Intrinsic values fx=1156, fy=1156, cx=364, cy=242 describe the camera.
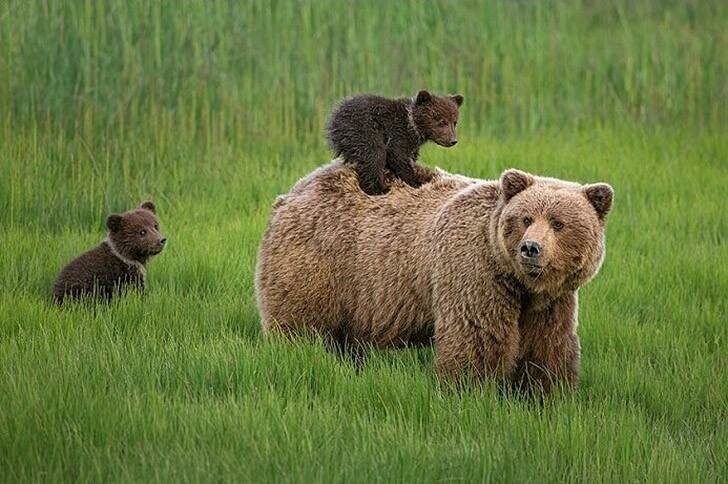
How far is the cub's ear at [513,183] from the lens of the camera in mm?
5277

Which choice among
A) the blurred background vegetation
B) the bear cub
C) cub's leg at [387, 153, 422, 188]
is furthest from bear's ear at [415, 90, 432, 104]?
the blurred background vegetation

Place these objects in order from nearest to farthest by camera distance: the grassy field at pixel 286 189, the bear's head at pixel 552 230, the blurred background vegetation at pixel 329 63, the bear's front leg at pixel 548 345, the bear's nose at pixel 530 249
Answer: the grassy field at pixel 286 189 → the bear's nose at pixel 530 249 → the bear's head at pixel 552 230 → the bear's front leg at pixel 548 345 → the blurred background vegetation at pixel 329 63

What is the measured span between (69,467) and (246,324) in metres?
2.53

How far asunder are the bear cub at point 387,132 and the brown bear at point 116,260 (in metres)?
1.53

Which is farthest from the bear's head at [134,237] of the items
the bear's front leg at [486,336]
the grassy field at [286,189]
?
the bear's front leg at [486,336]

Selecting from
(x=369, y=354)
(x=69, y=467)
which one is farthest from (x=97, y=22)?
(x=69, y=467)

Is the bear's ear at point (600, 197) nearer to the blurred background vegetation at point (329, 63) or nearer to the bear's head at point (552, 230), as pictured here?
the bear's head at point (552, 230)

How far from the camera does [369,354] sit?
243 inches

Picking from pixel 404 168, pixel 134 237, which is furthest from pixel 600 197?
pixel 134 237

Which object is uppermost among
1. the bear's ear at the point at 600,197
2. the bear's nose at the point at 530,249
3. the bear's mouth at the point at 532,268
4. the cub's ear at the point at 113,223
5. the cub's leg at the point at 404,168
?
the bear's ear at the point at 600,197

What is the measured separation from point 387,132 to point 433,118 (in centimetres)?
34

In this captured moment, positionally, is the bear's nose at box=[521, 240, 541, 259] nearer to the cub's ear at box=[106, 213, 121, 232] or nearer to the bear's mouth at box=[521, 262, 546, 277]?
the bear's mouth at box=[521, 262, 546, 277]

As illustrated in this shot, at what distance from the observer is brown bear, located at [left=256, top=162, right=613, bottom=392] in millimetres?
5164

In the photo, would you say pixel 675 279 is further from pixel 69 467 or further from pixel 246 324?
pixel 69 467
